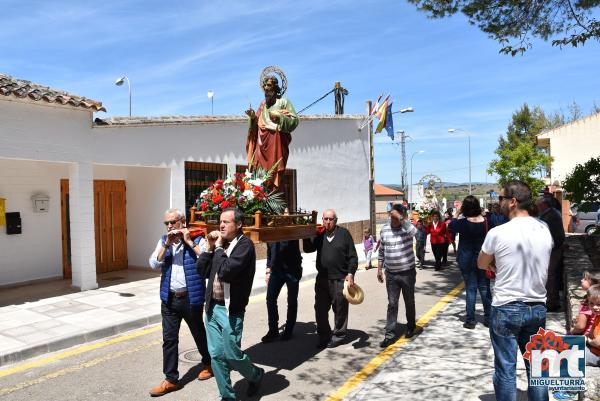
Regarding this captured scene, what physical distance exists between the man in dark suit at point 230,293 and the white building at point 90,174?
19.6 feet

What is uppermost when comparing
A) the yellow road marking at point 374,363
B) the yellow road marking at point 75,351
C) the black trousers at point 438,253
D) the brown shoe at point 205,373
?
the black trousers at point 438,253

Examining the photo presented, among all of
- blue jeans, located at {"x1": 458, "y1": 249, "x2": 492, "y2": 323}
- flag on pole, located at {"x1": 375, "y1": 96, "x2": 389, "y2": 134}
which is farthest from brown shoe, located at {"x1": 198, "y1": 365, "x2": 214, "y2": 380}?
flag on pole, located at {"x1": 375, "y1": 96, "x2": 389, "y2": 134}

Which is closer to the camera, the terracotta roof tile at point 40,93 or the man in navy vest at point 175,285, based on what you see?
the man in navy vest at point 175,285

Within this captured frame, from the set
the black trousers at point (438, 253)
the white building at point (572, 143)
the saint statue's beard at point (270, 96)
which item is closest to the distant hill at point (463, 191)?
the white building at point (572, 143)

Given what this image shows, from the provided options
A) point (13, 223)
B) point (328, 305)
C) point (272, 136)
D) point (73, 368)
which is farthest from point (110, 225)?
point (328, 305)

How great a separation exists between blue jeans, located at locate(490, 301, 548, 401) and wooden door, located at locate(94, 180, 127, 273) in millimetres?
10337

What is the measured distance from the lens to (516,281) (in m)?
3.44

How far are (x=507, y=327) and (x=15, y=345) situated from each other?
18.7 feet

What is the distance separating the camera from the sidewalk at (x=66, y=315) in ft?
20.5

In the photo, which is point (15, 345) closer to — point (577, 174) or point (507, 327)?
point (507, 327)

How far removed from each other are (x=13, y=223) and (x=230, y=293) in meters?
7.83

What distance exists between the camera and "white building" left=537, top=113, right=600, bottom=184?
93.7ft

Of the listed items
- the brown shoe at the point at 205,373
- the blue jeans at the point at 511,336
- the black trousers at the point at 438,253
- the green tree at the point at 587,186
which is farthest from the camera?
the black trousers at the point at 438,253

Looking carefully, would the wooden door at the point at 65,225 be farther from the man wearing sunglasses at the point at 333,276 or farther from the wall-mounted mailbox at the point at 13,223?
the man wearing sunglasses at the point at 333,276
